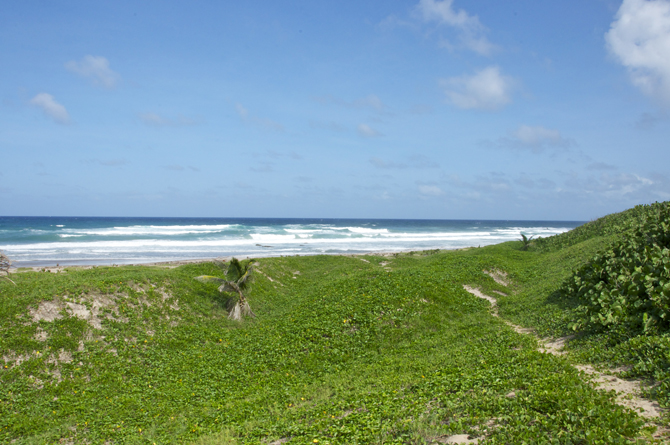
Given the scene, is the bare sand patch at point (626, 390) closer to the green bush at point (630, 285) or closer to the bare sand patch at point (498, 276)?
the green bush at point (630, 285)

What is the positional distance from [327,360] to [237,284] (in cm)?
693

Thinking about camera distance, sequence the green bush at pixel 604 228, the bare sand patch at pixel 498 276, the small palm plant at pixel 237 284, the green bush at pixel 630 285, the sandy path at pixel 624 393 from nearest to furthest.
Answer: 1. the sandy path at pixel 624 393
2. the green bush at pixel 630 285
3. the small palm plant at pixel 237 284
4. the bare sand patch at pixel 498 276
5. the green bush at pixel 604 228

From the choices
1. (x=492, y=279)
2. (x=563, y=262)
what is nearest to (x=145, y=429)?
(x=492, y=279)

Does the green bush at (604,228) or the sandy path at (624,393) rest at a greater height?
the green bush at (604,228)

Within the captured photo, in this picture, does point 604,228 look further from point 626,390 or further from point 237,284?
point 237,284

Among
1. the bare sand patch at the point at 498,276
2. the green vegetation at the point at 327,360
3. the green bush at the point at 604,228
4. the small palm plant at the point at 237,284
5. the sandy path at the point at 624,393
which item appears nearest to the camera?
the sandy path at the point at 624,393

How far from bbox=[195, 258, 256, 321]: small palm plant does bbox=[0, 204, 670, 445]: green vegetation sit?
33 centimetres

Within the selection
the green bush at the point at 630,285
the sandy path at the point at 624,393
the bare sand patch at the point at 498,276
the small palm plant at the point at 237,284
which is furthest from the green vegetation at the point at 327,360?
the bare sand patch at the point at 498,276

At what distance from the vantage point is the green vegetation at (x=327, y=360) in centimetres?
688

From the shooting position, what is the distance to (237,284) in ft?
58.5

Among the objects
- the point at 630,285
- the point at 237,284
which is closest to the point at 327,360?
the point at 237,284

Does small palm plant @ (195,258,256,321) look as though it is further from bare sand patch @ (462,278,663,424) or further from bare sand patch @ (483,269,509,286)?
bare sand patch @ (483,269,509,286)

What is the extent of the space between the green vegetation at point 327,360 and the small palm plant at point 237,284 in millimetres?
327

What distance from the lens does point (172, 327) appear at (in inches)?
599
